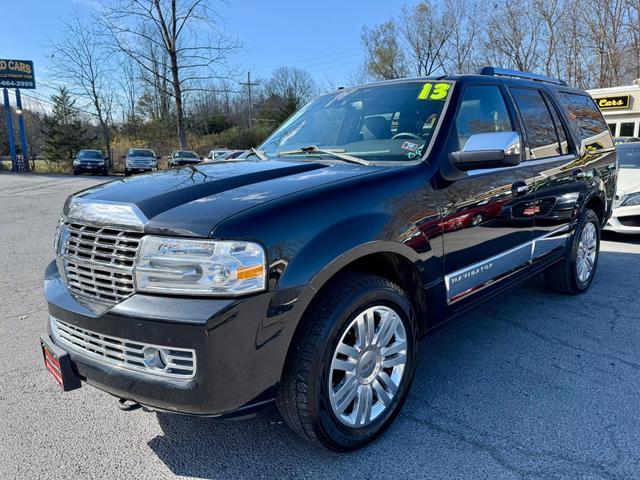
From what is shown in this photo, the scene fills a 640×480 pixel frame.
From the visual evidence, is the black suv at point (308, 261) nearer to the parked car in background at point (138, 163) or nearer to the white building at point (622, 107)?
the white building at point (622, 107)

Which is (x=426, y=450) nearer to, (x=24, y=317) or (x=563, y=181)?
(x=563, y=181)

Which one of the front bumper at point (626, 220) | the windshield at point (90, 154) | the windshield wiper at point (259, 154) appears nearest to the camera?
the windshield wiper at point (259, 154)

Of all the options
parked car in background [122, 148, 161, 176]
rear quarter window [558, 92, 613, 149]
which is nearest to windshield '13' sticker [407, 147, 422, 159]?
rear quarter window [558, 92, 613, 149]

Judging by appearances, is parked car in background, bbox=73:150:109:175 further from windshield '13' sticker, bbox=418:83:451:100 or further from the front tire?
the front tire

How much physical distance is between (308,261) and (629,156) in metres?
8.57

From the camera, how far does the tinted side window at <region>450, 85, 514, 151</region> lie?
2.97 m

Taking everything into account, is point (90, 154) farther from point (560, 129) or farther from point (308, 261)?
point (308, 261)

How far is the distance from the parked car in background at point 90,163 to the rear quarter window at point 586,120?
2719cm

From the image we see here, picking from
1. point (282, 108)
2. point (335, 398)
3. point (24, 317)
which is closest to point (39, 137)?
point (282, 108)

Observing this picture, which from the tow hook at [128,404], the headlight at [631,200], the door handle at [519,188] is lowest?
the tow hook at [128,404]

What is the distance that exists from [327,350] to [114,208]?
3.72 feet

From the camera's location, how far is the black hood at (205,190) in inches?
75.9

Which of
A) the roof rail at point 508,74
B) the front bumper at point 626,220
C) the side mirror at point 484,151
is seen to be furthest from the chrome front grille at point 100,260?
the front bumper at point 626,220

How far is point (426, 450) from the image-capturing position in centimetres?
235
